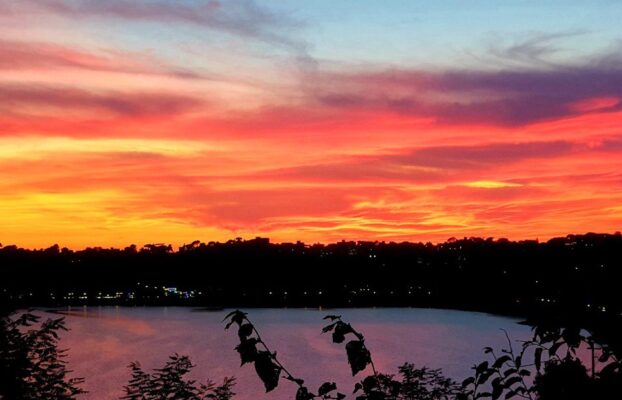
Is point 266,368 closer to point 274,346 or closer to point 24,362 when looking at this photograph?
point 24,362

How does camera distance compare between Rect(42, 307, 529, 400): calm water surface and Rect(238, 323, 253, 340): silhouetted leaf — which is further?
Rect(42, 307, 529, 400): calm water surface

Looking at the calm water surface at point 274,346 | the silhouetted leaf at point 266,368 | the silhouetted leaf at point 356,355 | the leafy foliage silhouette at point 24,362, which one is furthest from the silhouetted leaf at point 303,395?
the calm water surface at point 274,346

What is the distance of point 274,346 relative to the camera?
122 m

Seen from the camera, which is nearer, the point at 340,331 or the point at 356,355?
the point at 356,355

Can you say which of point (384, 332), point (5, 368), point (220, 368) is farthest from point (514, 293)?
point (5, 368)

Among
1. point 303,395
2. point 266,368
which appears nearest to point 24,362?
point 303,395

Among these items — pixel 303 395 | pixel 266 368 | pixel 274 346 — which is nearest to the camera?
pixel 266 368

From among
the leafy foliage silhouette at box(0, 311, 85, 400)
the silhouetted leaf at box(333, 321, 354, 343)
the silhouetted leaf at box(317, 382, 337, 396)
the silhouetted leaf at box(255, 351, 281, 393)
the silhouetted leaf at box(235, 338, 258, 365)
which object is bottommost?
the leafy foliage silhouette at box(0, 311, 85, 400)

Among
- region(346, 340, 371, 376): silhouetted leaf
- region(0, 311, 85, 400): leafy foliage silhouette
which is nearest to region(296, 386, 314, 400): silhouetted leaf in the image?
region(346, 340, 371, 376): silhouetted leaf

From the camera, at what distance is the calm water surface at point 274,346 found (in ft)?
295

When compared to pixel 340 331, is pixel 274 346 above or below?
below

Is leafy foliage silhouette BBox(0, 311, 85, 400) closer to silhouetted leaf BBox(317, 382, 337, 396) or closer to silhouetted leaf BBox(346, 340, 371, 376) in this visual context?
silhouetted leaf BBox(317, 382, 337, 396)

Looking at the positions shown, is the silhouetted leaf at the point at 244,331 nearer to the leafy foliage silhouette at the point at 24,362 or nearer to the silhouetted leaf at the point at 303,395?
the silhouetted leaf at the point at 303,395

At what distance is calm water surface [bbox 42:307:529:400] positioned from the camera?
89.9m
